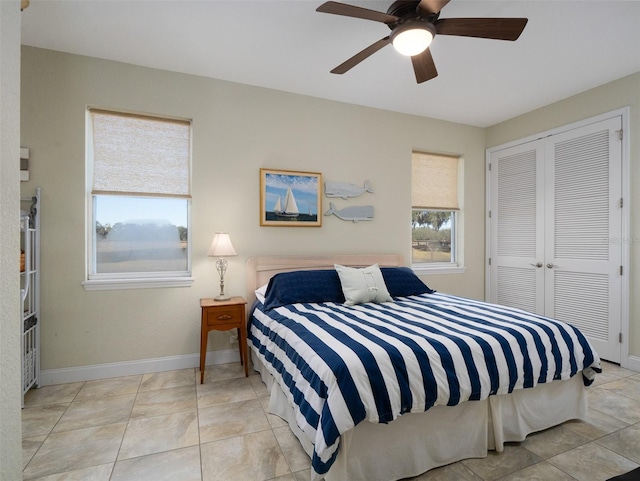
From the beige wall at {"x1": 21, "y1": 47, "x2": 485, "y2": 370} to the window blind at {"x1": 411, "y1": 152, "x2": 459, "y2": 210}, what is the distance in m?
0.18

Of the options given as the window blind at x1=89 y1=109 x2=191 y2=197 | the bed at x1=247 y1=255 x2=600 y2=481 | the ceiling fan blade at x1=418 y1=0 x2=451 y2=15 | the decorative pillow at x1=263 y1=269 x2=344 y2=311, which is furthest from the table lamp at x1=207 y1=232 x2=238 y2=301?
the ceiling fan blade at x1=418 y1=0 x2=451 y2=15

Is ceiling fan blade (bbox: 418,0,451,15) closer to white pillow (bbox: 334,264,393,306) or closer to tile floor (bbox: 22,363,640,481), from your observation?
white pillow (bbox: 334,264,393,306)

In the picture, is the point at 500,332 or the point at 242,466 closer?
the point at 242,466

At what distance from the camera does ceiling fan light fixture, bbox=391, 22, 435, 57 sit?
6.39 ft

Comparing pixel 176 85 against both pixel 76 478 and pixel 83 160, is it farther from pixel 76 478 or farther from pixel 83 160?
pixel 76 478

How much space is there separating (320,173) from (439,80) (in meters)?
1.48

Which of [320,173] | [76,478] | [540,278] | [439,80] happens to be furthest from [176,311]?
[540,278]

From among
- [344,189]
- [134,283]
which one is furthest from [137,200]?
[344,189]

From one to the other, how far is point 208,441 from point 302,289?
1.29 meters

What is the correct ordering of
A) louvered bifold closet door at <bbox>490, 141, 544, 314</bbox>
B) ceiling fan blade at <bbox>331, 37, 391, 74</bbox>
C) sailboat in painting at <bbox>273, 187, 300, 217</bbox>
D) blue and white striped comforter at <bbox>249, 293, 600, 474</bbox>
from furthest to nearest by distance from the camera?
louvered bifold closet door at <bbox>490, 141, 544, 314</bbox> < sailboat in painting at <bbox>273, 187, 300, 217</bbox> < ceiling fan blade at <bbox>331, 37, 391, 74</bbox> < blue and white striped comforter at <bbox>249, 293, 600, 474</bbox>

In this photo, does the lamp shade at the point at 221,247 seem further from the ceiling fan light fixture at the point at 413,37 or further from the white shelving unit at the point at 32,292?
the ceiling fan light fixture at the point at 413,37

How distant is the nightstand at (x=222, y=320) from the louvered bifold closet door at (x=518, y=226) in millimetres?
3368

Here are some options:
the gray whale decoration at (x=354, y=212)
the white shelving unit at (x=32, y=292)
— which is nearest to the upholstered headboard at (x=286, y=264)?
the gray whale decoration at (x=354, y=212)

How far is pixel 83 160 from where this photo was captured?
2.82 metres
